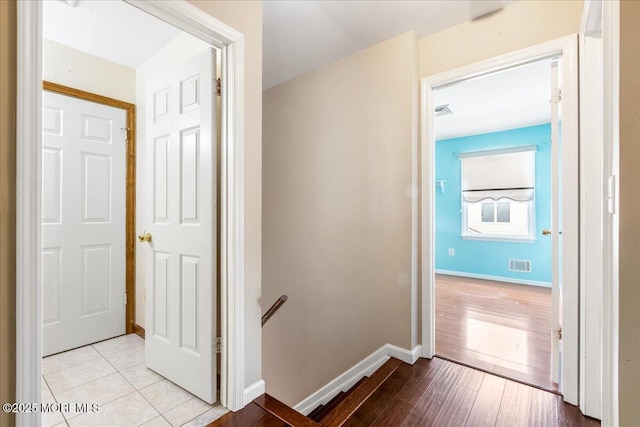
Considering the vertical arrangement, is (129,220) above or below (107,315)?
above

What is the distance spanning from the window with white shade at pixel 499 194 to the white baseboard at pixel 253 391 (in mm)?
4771

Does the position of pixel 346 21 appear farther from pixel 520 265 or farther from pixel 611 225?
pixel 520 265

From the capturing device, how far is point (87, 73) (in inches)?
94.1

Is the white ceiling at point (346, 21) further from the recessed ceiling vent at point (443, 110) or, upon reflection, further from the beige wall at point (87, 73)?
the recessed ceiling vent at point (443, 110)

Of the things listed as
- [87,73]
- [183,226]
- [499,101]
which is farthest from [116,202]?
[499,101]

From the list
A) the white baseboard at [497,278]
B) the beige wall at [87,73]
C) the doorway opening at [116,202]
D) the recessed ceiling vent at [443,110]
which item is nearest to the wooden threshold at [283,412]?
the doorway opening at [116,202]

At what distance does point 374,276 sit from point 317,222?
823 millimetres

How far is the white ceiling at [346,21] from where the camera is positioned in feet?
6.37

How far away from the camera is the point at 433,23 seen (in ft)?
6.92

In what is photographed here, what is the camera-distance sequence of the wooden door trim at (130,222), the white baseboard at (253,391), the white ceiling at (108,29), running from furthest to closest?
the wooden door trim at (130,222) → the white ceiling at (108,29) → the white baseboard at (253,391)

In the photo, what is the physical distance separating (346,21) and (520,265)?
15.1ft

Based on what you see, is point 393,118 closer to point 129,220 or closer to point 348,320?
point 348,320

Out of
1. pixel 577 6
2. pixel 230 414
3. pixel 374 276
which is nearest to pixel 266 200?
pixel 374 276

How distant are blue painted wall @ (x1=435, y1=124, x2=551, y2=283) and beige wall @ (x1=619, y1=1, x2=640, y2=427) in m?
4.47
